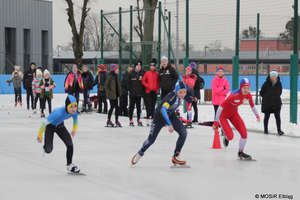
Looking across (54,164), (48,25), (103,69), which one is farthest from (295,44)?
(48,25)

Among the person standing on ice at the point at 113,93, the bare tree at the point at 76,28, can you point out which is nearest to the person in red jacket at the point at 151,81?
the person standing on ice at the point at 113,93

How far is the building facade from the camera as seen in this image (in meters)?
47.9

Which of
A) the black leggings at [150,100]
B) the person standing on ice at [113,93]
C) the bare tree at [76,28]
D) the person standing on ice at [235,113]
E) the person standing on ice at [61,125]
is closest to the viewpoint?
the person standing on ice at [61,125]

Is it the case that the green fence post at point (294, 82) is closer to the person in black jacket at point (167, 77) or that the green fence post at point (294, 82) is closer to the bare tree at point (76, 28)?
the person in black jacket at point (167, 77)

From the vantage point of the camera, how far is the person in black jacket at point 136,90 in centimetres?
1563

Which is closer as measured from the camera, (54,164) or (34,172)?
(34,172)

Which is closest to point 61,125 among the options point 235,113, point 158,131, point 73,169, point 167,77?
point 73,169

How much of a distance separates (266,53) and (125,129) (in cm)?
4433

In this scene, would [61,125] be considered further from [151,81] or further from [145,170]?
[151,81]

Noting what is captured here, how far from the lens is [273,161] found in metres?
9.72

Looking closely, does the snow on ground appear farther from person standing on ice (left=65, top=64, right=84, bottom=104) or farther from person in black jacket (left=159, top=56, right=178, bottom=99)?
person standing on ice (left=65, top=64, right=84, bottom=104)

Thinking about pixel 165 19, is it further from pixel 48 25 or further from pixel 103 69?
pixel 48 25

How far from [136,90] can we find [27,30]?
37.2 metres

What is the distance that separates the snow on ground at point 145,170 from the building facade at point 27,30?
3394 centimetres
